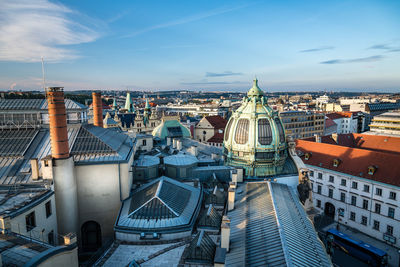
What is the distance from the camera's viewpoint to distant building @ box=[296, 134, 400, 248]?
1517 inches

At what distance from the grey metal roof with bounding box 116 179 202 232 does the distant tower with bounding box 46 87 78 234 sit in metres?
5.19

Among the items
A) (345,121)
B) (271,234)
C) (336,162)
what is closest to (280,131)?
(336,162)

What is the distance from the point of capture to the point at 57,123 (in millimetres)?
24969

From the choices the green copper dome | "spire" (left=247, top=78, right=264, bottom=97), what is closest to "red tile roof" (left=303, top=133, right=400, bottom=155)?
the green copper dome

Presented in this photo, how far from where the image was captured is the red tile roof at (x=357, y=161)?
129ft

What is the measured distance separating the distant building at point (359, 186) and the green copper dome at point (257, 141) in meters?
13.9

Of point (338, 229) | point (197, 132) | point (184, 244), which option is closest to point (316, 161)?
point (338, 229)

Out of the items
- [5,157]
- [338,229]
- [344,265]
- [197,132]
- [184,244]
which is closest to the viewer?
[184,244]

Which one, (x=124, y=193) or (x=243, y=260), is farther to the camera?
(x=124, y=193)

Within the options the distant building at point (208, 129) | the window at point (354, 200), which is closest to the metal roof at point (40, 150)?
the window at point (354, 200)

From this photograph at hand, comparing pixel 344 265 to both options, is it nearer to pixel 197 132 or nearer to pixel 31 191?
pixel 31 191

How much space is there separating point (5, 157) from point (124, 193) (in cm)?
1289

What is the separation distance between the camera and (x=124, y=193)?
28297 mm

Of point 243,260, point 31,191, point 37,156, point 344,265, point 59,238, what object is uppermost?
point 37,156
